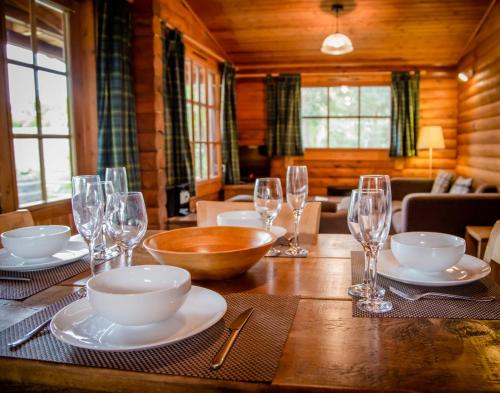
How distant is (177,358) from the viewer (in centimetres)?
74

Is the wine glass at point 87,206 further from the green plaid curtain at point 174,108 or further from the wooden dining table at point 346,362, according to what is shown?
the green plaid curtain at point 174,108

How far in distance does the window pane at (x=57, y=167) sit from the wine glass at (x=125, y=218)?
6.86ft

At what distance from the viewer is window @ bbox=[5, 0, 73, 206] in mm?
2742

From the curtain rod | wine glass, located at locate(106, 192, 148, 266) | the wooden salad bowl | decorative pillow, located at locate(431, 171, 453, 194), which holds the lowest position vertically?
decorative pillow, located at locate(431, 171, 453, 194)

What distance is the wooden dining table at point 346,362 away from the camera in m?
0.67

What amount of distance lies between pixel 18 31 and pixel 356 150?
502 cm

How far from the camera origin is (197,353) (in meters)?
0.76

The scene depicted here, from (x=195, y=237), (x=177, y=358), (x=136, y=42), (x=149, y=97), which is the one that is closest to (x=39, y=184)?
(x=149, y=97)

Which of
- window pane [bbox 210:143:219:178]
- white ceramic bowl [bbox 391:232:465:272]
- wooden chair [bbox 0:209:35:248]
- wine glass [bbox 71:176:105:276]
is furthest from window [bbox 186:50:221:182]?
white ceramic bowl [bbox 391:232:465:272]

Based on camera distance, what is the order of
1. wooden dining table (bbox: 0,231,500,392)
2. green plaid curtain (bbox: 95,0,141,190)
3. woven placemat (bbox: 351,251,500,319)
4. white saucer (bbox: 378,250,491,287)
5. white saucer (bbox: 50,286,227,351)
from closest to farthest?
wooden dining table (bbox: 0,231,500,392)
white saucer (bbox: 50,286,227,351)
woven placemat (bbox: 351,251,500,319)
white saucer (bbox: 378,250,491,287)
green plaid curtain (bbox: 95,0,141,190)

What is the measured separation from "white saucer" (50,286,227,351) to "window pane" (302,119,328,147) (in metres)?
6.19

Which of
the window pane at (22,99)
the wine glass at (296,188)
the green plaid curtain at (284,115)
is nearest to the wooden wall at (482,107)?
the green plaid curtain at (284,115)

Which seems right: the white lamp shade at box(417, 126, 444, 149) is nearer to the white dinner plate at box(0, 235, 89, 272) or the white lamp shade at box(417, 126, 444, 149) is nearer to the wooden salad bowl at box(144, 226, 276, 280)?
the wooden salad bowl at box(144, 226, 276, 280)

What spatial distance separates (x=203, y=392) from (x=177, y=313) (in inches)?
9.0
